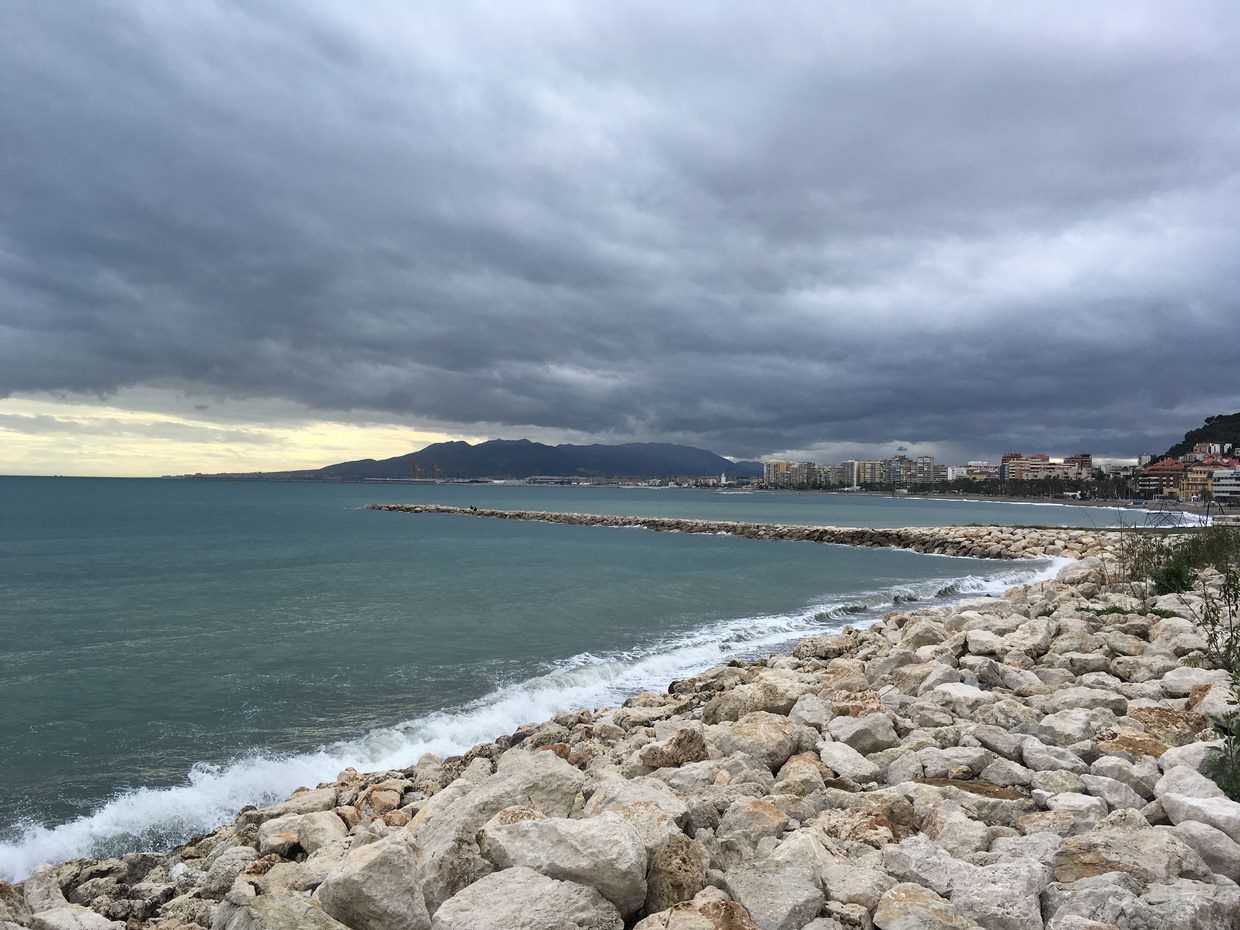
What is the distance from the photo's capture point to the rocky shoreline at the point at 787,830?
346 centimetres

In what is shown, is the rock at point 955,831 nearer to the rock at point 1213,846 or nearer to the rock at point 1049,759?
the rock at point 1213,846

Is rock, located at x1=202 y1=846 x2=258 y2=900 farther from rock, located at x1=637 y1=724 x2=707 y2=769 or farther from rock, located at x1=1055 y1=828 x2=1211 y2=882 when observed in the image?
rock, located at x1=1055 y1=828 x2=1211 y2=882

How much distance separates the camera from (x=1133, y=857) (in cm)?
376

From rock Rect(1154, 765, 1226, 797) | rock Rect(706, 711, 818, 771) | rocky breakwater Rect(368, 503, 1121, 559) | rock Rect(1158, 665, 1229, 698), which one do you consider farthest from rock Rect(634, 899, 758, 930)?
rocky breakwater Rect(368, 503, 1121, 559)

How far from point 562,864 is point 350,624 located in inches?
635

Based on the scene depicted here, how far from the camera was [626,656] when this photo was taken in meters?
14.7

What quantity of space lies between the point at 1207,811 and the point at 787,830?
2411 mm

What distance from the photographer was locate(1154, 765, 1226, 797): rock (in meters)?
4.52

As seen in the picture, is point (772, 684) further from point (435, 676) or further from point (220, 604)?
point (220, 604)

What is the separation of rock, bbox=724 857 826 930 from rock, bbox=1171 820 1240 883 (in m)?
2.18

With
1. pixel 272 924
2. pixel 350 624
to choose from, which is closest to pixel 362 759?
pixel 272 924

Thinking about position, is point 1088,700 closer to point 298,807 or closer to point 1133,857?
point 1133,857

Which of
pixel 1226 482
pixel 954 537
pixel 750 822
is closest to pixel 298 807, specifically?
pixel 750 822

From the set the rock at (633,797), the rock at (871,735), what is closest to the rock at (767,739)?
the rock at (871,735)
